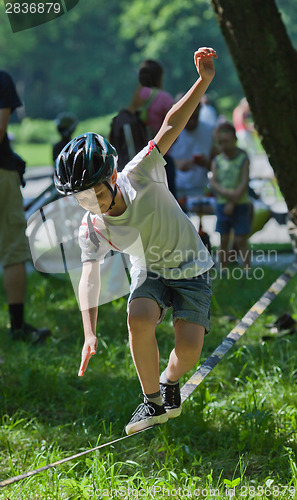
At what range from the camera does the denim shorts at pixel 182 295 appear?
3119 millimetres

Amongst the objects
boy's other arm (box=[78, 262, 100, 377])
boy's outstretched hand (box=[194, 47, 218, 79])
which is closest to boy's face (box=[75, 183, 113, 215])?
boy's other arm (box=[78, 262, 100, 377])

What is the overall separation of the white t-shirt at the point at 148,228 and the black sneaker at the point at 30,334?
2.45 meters

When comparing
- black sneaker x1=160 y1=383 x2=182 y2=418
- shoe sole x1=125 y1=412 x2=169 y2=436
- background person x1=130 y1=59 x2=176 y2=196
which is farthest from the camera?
background person x1=130 y1=59 x2=176 y2=196

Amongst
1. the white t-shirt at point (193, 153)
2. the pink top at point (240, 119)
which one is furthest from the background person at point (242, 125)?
the white t-shirt at point (193, 153)

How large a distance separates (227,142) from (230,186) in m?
0.44

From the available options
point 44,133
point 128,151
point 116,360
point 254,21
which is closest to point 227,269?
point 128,151

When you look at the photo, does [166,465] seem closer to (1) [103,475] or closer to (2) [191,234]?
(1) [103,475]

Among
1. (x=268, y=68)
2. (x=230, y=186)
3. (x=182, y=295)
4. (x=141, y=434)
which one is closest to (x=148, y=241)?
(x=182, y=295)

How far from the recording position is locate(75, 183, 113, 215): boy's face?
9.28ft

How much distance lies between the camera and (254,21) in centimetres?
448

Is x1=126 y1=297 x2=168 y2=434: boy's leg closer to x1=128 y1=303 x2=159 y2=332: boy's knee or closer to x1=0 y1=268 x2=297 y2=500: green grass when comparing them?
x1=128 y1=303 x2=159 y2=332: boy's knee

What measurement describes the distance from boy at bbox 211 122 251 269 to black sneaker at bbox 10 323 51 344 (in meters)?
2.37

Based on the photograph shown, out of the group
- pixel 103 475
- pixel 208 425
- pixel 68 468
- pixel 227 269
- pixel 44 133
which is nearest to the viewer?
pixel 103 475

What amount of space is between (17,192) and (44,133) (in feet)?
112
